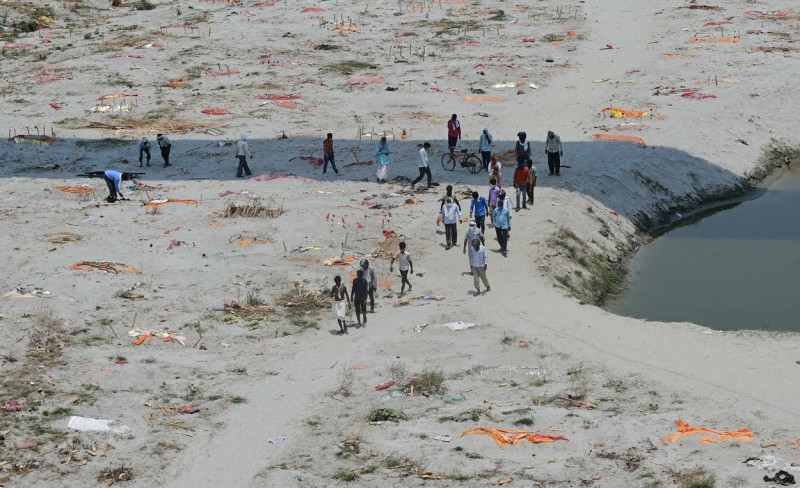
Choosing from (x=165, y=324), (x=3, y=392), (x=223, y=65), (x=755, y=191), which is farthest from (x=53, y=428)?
(x=223, y=65)

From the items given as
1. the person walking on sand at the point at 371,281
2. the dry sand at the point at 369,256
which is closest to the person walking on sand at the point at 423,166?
the dry sand at the point at 369,256

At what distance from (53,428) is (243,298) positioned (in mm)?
6005

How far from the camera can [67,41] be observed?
4553 cm

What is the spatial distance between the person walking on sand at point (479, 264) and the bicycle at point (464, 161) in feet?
26.8

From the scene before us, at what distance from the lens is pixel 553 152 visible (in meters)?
27.8

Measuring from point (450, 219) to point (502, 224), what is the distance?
118cm

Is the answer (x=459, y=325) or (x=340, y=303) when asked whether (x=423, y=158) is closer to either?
(x=459, y=325)

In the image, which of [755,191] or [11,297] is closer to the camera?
[11,297]

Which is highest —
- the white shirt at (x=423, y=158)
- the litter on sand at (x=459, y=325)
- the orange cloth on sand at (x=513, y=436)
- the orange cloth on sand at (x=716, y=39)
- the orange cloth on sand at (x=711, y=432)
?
the orange cloth on sand at (x=716, y=39)

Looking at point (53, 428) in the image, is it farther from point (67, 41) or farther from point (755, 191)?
point (67, 41)

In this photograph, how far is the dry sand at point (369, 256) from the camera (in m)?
15.2

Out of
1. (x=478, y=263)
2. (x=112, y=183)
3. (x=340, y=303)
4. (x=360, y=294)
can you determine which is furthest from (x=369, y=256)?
(x=112, y=183)

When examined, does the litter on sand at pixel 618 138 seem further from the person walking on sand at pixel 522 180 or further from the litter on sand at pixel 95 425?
the litter on sand at pixel 95 425

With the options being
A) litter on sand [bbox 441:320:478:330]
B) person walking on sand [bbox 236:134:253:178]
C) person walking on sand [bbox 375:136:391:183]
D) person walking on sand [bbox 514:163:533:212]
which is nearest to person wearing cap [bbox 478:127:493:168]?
person walking on sand [bbox 375:136:391:183]
